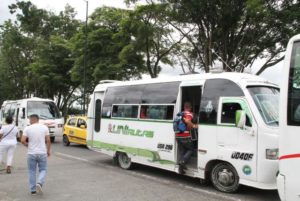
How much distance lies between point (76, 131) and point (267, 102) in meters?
12.8

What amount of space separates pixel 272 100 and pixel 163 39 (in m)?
16.7

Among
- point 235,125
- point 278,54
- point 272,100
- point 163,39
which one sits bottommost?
point 235,125

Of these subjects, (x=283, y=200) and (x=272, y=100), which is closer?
(x=283, y=200)

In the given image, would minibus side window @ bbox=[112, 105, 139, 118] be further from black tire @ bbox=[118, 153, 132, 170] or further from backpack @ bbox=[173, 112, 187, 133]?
backpack @ bbox=[173, 112, 187, 133]

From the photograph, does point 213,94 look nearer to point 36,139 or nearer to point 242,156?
point 242,156

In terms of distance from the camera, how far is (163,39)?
24.7 metres

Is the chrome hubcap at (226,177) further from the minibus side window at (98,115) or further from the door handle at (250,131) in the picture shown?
the minibus side window at (98,115)

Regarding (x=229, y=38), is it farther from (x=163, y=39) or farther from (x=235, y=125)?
(x=235, y=125)

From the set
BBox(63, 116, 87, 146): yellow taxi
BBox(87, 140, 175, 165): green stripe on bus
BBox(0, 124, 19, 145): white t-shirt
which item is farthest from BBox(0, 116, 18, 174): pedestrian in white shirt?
BBox(63, 116, 87, 146): yellow taxi

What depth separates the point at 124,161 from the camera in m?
12.3

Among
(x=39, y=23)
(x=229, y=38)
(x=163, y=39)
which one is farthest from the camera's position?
(x=39, y=23)

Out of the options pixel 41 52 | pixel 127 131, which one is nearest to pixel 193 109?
pixel 127 131

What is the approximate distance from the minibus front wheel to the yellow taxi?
22.1 feet

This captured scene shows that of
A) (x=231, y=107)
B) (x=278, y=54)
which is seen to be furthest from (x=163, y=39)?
(x=231, y=107)
